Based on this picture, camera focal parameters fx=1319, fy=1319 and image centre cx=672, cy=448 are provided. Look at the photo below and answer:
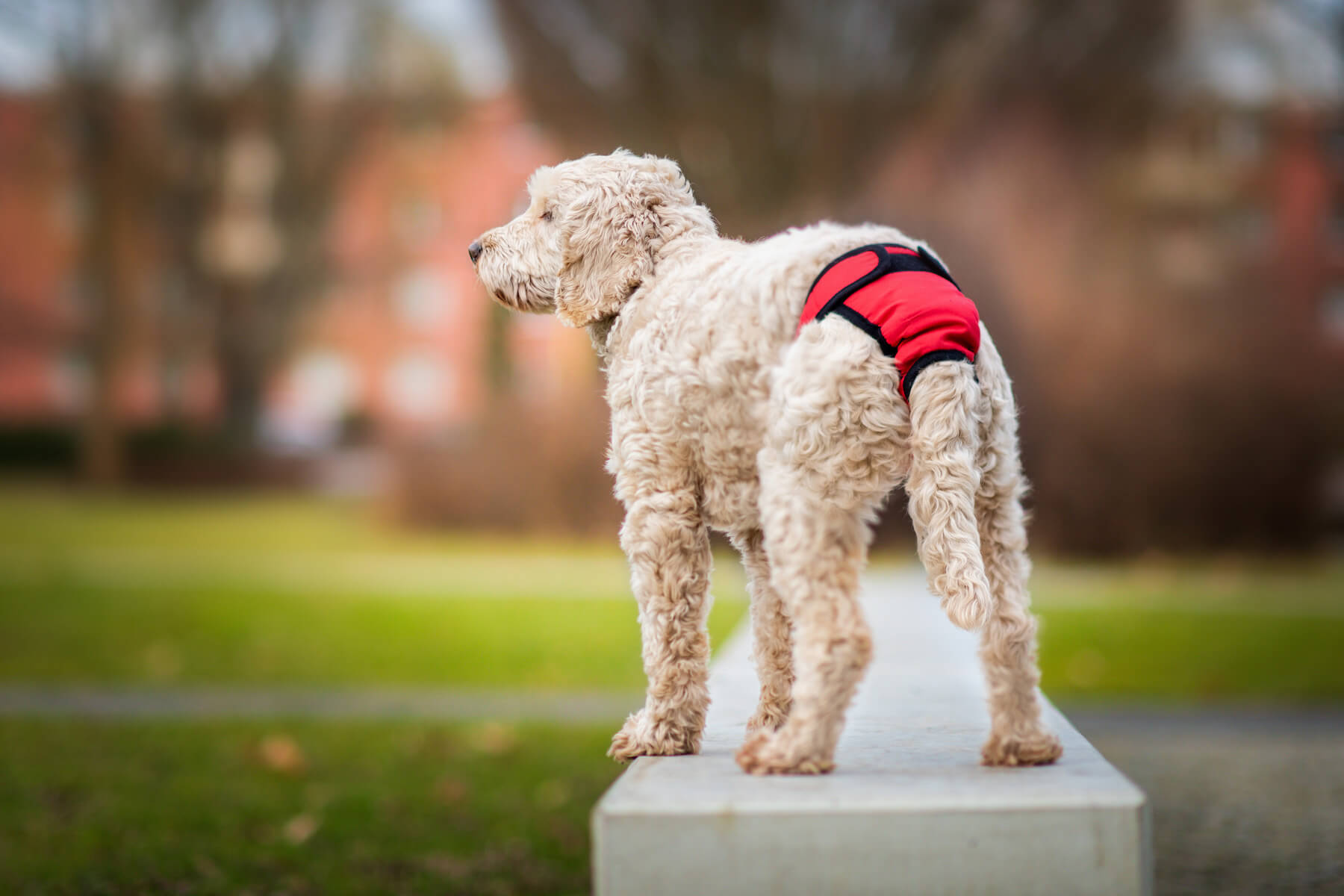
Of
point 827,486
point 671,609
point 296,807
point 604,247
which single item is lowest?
point 296,807

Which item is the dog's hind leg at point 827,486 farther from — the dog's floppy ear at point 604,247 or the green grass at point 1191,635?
the green grass at point 1191,635

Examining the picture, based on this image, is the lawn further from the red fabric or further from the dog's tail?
the red fabric

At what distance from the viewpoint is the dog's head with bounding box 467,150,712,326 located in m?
3.22

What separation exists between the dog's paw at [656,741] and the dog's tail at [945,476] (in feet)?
2.71

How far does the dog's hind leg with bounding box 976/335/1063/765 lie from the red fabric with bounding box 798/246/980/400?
192 mm

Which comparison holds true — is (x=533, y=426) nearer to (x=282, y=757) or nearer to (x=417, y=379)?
(x=282, y=757)

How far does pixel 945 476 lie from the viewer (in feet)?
9.04

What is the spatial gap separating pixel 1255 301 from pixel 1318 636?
8786 mm

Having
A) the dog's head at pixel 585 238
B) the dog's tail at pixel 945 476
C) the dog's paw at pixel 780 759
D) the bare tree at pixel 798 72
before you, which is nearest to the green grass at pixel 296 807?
the dog's paw at pixel 780 759

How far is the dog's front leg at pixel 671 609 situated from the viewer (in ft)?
10.2

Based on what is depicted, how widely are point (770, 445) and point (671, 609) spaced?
20.2 inches

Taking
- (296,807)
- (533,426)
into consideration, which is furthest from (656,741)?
(533,426)

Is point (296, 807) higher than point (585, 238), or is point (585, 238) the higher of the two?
point (585, 238)

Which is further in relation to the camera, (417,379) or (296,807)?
(417,379)
